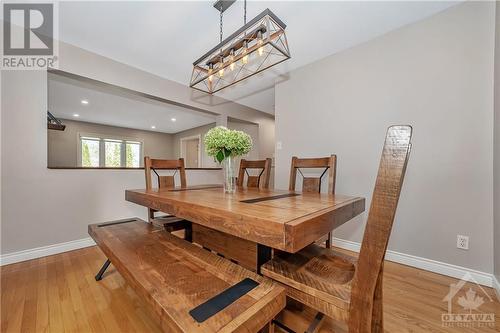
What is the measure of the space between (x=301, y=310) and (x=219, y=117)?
11.4ft

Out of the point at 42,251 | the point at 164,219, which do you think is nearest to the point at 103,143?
the point at 42,251

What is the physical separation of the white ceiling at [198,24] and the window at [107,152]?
392cm

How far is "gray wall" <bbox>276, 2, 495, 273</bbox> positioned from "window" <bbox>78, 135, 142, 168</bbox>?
562 centimetres

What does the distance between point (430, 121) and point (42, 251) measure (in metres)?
4.02

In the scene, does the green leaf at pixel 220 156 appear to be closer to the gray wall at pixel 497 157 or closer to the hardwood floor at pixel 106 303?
the hardwood floor at pixel 106 303

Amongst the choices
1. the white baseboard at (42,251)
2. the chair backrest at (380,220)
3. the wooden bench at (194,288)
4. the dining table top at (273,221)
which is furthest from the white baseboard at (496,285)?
the white baseboard at (42,251)

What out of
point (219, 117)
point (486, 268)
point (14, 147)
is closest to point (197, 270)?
point (486, 268)

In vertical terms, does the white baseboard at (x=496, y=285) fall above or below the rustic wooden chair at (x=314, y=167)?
below

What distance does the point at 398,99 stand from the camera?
2.08 m

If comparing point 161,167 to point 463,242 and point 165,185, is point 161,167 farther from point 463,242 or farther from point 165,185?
point 463,242

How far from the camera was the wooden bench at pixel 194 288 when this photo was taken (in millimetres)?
645

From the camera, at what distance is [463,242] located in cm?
174

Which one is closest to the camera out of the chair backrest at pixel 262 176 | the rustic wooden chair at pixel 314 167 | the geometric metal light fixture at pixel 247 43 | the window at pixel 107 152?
the geometric metal light fixture at pixel 247 43

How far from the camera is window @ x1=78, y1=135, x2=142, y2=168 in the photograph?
5.86m
